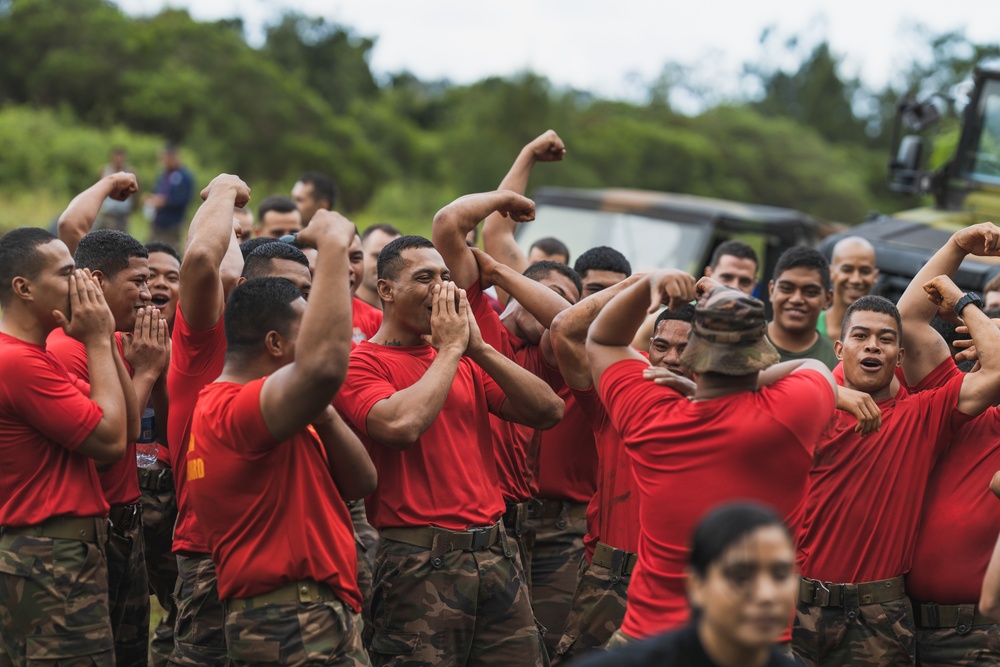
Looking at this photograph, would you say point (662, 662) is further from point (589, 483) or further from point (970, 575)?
point (589, 483)

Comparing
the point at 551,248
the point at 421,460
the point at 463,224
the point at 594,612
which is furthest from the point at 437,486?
the point at 551,248

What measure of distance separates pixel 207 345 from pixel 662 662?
2.84m

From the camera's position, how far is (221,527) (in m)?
3.95

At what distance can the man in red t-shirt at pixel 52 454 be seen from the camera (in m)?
4.48

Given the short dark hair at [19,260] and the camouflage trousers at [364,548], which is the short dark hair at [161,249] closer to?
the short dark hair at [19,260]

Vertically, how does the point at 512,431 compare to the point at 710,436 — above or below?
below

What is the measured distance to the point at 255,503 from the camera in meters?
3.87

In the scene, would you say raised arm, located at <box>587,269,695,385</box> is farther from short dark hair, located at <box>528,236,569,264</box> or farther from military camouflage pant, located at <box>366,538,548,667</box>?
short dark hair, located at <box>528,236,569,264</box>

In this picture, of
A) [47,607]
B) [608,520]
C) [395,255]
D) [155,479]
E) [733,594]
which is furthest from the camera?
[155,479]

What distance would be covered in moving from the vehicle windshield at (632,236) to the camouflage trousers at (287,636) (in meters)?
8.81

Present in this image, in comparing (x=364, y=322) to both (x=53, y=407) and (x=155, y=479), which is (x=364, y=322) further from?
(x=53, y=407)

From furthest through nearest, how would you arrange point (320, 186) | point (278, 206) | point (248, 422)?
point (320, 186) → point (278, 206) → point (248, 422)

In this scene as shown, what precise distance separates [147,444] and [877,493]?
3367mm

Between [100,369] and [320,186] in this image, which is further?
[320,186]
